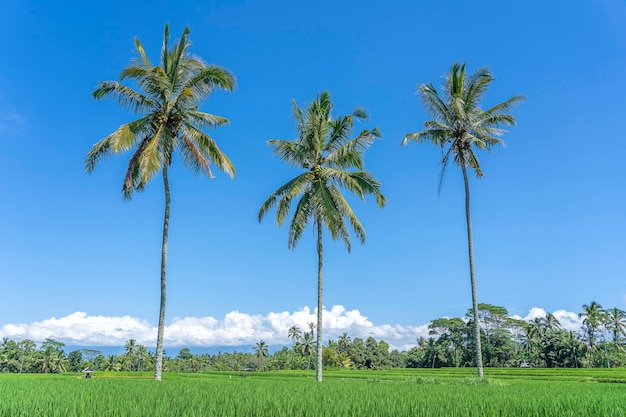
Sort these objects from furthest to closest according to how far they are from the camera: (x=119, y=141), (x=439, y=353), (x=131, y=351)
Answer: (x=131, y=351), (x=439, y=353), (x=119, y=141)

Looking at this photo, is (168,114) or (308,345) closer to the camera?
(168,114)

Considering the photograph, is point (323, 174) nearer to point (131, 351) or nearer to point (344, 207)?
point (344, 207)

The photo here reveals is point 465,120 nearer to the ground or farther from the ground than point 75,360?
farther from the ground

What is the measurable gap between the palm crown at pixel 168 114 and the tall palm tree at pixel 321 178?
2.99m

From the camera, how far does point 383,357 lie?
71.7m

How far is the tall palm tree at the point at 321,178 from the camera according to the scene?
59.8ft

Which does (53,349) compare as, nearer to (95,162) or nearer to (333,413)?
(95,162)

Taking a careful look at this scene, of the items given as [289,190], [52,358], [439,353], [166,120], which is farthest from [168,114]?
[52,358]

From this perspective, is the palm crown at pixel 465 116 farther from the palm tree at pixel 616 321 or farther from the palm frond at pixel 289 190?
the palm tree at pixel 616 321

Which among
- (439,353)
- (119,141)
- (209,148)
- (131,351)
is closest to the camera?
(119,141)

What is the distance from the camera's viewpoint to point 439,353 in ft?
186

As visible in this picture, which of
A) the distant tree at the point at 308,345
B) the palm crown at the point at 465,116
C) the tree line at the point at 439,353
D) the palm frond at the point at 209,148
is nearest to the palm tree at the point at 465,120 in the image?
the palm crown at the point at 465,116

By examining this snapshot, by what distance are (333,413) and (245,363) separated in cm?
7435

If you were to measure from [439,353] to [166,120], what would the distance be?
5167 cm
